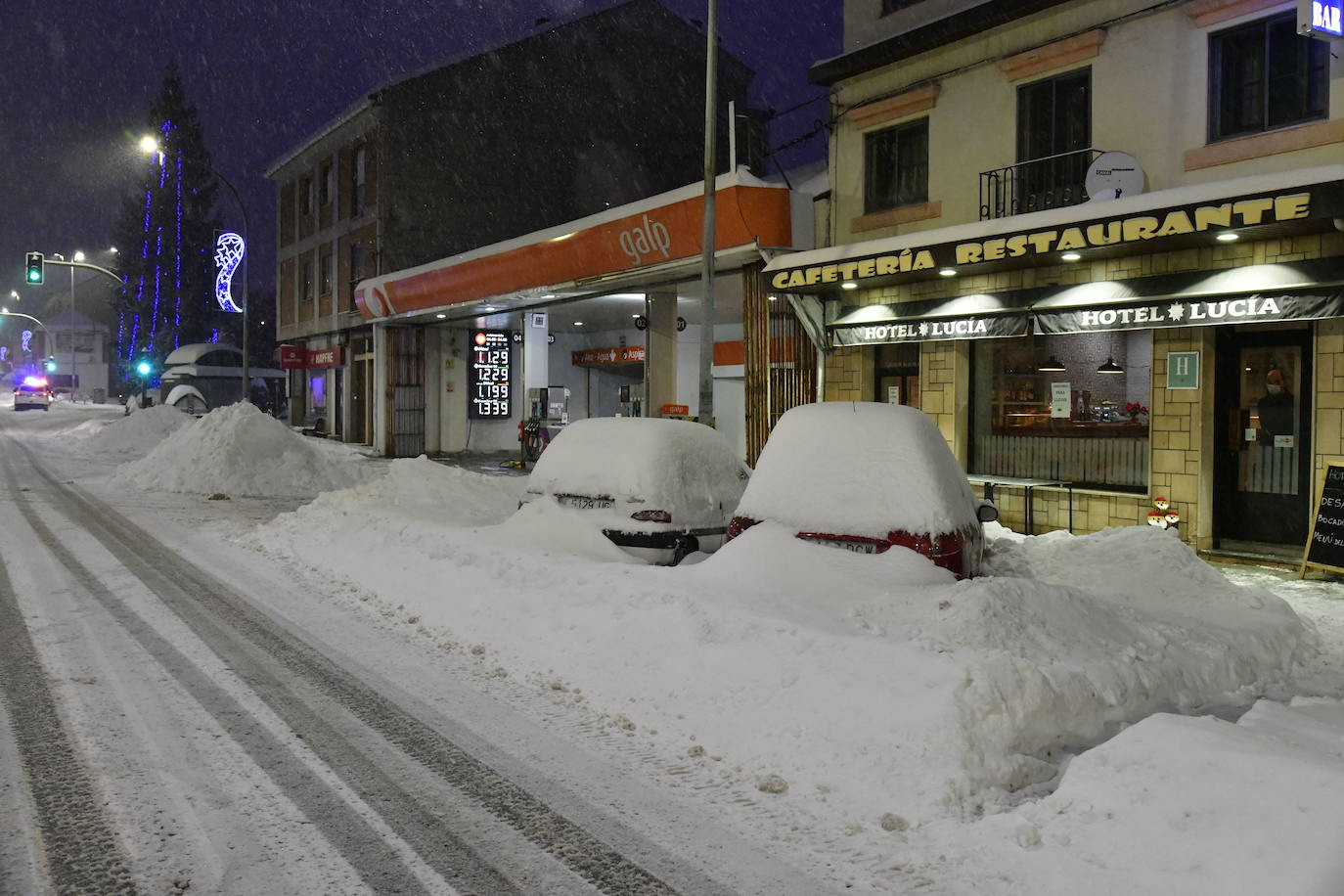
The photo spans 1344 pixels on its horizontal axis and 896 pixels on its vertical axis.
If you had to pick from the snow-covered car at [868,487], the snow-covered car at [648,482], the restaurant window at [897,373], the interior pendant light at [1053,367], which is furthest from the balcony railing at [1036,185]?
Answer: the snow-covered car at [868,487]

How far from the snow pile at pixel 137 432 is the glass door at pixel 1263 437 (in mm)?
26132

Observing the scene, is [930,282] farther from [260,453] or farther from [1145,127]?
[260,453]

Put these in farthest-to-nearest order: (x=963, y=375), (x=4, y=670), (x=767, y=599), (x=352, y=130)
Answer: (x=352, y=130)
(x=963, y=375)
(x=767, y=599)
(x=4, y=670)

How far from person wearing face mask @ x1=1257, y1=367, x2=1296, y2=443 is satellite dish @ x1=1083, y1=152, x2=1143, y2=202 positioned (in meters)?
2.82

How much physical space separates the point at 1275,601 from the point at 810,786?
598 cm

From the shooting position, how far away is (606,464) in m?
10.1

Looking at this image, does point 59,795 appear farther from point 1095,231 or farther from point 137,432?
point 137,432

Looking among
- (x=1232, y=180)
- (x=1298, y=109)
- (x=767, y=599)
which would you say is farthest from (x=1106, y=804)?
(x=1298, y=109)

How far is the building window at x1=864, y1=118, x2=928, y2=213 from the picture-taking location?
51.1ft

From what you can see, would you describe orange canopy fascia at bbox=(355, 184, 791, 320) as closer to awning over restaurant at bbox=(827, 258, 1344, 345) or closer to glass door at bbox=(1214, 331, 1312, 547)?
awning over restaurant at bbox=(827, 258, 1344, 345)

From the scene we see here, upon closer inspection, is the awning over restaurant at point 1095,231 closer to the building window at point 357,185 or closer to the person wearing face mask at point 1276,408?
the person wearing face mask at point 1276,408

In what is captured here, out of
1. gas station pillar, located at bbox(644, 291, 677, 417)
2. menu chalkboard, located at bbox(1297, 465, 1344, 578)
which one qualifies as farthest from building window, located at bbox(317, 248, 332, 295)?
menu chalkboard, located at bbox(1297, 465, 1344, 578)

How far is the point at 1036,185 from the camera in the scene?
13867 millimetres

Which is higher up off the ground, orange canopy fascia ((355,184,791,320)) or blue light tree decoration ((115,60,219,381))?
blue light tree decoration ((115,60,219,381))
